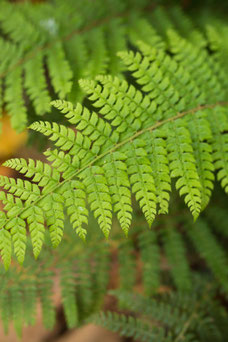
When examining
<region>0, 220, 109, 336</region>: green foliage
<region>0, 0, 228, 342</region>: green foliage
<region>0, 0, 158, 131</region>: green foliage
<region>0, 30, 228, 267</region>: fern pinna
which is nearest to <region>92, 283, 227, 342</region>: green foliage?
<region>0, 0, 228, 342</region>: green foliage

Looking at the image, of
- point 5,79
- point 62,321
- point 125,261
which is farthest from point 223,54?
point 62,321

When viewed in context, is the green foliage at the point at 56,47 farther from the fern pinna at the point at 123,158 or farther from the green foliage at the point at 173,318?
the green foliage at the point at 173,318

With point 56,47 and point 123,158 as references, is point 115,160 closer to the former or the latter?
point 123,158

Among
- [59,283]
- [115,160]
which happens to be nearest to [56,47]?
[115,160]

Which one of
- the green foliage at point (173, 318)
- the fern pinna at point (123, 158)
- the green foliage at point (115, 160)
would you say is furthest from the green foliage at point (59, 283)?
the fern pinna at point (123, 158)

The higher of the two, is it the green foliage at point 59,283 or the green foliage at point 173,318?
the green foliage at point 59,283

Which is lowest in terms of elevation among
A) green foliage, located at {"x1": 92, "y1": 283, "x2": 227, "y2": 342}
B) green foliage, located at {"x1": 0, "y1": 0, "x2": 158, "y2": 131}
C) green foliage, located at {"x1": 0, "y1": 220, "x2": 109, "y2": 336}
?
green foliage, located at {"x1": 92, "y1": 283, "x2": 227, "y2": 342}

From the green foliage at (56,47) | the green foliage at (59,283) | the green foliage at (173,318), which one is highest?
the green foliage at (56,47)

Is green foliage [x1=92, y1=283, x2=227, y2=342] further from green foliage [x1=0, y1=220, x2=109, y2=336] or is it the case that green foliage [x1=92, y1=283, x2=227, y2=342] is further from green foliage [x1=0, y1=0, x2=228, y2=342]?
green foliage [x1=0, y1=220, x2=109, y2=336]
